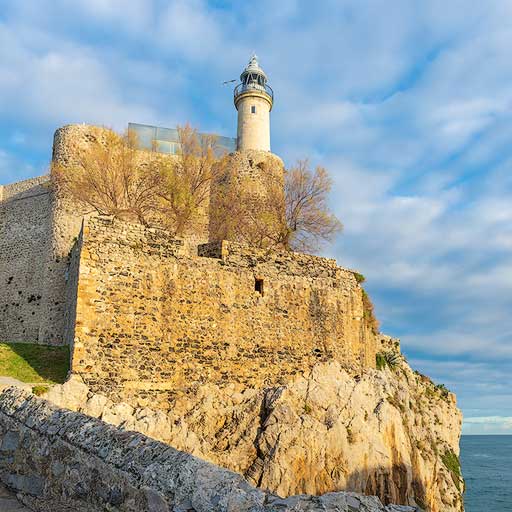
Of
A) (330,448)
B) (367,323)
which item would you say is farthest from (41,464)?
(367,323)

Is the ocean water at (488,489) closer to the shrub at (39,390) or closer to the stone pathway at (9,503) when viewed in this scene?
the shrub at (39,390)

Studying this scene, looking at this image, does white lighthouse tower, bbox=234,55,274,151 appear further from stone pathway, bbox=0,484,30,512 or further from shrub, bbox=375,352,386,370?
stone pathway, bbox=0,484,30,512

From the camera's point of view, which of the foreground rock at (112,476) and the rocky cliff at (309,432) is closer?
the foreground rock at (112,476)

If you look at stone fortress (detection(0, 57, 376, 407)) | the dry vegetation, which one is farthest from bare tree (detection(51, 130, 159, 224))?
stone fortress (detection(0, 57, 376, 407))

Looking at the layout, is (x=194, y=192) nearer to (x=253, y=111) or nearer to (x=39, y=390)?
(x=253, y=111)

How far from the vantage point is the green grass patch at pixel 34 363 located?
516 inches

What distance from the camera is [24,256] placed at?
84.6 ft

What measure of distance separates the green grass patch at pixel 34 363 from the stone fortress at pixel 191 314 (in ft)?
2.36

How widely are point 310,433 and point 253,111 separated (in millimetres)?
21745

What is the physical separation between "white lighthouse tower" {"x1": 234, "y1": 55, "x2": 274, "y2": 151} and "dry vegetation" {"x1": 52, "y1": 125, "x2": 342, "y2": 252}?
301 centimetres

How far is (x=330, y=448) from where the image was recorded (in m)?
15.3

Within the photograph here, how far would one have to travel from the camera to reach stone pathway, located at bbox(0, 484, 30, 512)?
5074mm

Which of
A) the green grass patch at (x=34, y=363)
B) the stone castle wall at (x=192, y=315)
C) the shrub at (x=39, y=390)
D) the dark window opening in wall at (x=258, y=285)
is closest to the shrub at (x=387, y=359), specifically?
the stone castle wall at (x=192, y=315)

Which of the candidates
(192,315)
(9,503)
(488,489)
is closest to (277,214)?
(192,315)
